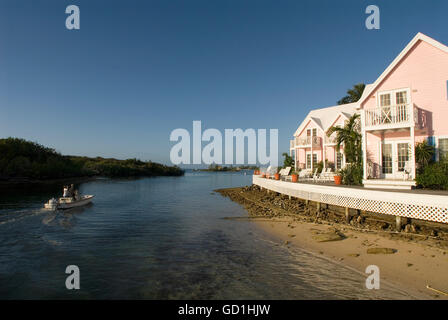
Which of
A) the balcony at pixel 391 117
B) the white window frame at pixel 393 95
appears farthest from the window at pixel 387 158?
the white window frame at pixel 393 95

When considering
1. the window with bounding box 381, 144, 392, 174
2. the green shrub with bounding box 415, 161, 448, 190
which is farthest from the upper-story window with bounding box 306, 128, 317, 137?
the green shrub with bounding box 415, 161, 448, 190

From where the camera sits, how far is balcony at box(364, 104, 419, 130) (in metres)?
14.4

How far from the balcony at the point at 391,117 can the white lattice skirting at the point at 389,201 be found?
5.16 m

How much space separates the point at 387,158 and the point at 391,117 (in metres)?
3.20

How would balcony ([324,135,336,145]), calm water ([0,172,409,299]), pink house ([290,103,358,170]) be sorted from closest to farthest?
calm water ([0,172,409,299])
balcony ([324,135,336,145])
pink house ([290,103,358,170])

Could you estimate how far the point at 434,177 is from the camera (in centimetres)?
1382

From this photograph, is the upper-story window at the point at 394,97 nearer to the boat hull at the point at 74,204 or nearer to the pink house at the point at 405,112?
the pink house at the point at 405,112

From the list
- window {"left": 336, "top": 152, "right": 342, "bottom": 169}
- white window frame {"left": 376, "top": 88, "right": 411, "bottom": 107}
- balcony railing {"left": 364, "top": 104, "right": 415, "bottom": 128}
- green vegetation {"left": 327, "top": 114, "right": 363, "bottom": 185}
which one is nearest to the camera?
balcony railing {"left": 364, "top": 104, "right": 415, "bottom": 128}

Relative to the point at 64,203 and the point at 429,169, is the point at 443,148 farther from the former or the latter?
the point at 64,203

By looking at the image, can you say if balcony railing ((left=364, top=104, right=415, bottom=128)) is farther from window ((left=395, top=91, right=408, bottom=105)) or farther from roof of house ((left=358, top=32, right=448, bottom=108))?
roof of house ((left=358, top=32, right=448, bottom=108))

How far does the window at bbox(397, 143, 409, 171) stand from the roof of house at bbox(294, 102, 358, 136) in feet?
32.6
